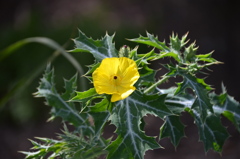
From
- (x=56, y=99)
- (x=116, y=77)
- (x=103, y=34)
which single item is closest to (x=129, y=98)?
(x=116, y=77)

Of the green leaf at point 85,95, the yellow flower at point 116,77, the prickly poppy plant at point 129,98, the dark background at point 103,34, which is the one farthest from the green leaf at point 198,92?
the dark background at point 103,34

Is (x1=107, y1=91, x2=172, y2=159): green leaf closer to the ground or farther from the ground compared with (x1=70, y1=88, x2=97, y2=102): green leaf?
closer to the ground

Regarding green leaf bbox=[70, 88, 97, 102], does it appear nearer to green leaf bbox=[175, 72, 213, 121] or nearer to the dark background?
green leaf bbox=[175, 72, 213, 121]

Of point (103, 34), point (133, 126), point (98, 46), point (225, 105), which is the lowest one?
point (225, 105)

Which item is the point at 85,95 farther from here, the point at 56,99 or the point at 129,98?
the point at 56,99

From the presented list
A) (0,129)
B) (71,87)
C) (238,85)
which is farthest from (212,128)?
(0,129)

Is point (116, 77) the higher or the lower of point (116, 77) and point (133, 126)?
the higher

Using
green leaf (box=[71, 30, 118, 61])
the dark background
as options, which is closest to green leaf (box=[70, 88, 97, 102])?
green leaf (box=[71, 30, 118, 61])

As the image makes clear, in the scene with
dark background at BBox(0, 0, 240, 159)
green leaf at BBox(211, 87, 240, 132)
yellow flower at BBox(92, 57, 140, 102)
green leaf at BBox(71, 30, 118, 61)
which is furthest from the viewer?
dark background at BBox(0, 0, 240, 159)
